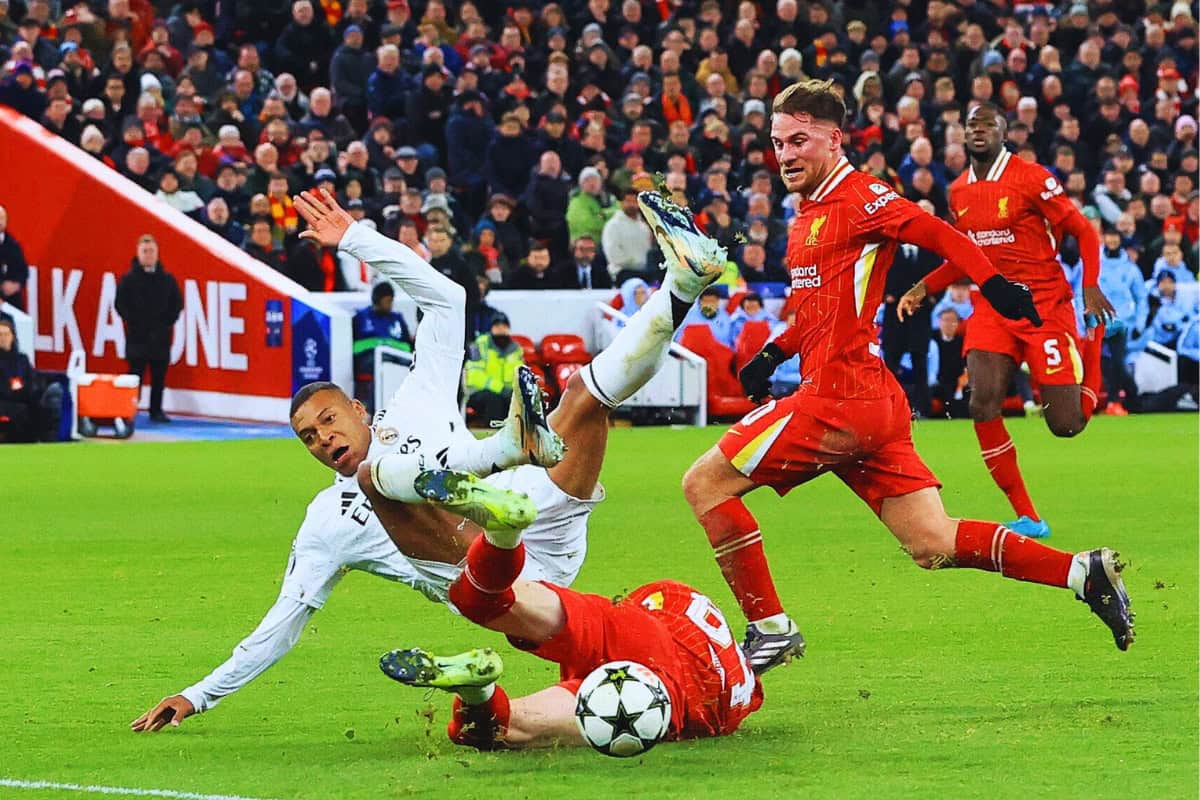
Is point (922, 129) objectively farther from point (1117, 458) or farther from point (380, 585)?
point (380, 585)

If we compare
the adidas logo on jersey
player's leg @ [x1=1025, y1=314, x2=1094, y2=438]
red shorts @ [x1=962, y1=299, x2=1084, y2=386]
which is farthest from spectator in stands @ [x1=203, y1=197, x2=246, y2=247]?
the adidas logo on jersey

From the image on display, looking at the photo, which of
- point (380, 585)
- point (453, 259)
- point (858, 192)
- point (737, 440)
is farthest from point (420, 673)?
point (453, 259)

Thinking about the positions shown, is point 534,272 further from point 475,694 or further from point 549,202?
point 475,694

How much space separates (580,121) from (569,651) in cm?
1791

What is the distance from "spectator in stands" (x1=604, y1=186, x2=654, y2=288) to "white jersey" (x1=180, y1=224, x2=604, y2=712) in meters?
13.9

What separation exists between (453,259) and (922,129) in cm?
702

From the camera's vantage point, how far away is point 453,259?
19953mm

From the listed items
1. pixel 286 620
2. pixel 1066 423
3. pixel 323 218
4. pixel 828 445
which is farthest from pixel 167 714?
pixel 1066 423

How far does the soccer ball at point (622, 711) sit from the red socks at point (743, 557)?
1.37m

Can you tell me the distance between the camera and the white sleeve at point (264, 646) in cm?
Result: 683

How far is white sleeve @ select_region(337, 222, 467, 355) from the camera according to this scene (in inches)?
307

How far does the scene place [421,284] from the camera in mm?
7902

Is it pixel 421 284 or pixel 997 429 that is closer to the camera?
pixel 421 284

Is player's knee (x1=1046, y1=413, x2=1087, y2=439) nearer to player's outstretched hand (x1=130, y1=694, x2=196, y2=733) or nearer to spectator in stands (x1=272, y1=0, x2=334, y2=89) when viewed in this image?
player's outstretched hand (x1=130, y1=694, x2=196, y2=733)
